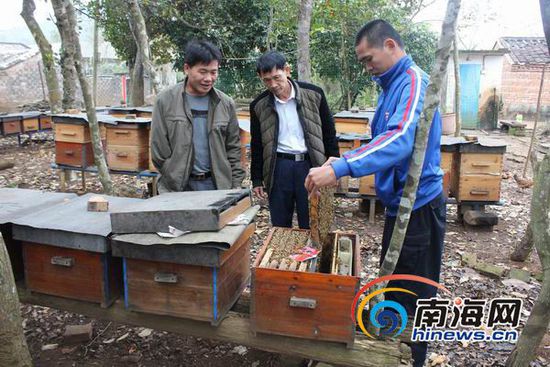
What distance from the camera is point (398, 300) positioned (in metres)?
2.53

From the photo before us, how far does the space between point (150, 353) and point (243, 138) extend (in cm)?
391

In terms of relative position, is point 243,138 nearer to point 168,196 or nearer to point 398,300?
point 168,196

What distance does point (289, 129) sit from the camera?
151 inches

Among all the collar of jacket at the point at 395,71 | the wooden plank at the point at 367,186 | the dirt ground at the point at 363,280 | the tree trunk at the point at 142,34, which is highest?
the tree trunk at the point at 142,34

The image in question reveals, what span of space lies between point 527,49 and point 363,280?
20710mm

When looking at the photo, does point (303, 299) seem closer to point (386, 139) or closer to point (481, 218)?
point (386, 139)

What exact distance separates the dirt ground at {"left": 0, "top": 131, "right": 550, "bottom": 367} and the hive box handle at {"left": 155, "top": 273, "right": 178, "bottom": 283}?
0.95 m

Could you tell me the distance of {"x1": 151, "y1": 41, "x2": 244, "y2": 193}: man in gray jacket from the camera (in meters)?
3.29

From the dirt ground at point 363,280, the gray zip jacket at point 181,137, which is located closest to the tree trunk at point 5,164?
the dirt ground at point 363,280

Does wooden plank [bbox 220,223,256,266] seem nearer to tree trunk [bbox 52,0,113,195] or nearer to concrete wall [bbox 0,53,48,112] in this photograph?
tree trunk [bbox 52,0,113,195]

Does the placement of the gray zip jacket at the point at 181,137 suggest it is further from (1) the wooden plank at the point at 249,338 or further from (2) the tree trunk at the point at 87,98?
(2) the tree trunk at the point at 87,98

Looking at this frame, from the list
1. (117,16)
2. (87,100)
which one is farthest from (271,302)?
(117,16)

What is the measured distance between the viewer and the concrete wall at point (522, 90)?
19.7 m

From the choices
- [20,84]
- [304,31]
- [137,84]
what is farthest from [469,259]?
[20,84]
